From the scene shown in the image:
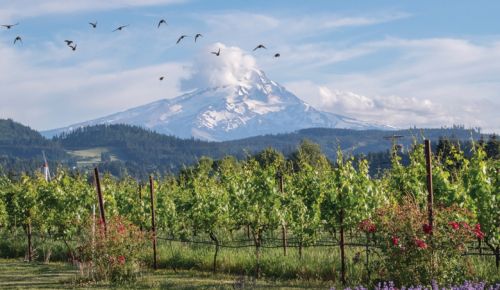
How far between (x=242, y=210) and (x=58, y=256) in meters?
9.55

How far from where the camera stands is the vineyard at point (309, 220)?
460 inches

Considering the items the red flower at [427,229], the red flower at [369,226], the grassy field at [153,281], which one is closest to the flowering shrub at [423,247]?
the red flower at [427,229]

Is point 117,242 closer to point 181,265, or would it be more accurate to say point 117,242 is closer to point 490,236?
point 181,265

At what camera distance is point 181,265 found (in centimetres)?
1984

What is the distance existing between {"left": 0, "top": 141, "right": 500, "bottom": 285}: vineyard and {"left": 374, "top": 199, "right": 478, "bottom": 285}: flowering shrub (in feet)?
0.06

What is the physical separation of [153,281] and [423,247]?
25.6ft

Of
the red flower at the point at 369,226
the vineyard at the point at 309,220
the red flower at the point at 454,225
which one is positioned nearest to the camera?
the red flower at the point at 454,225

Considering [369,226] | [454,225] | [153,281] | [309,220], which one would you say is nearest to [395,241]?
[454,225]

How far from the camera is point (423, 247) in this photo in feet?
36.1

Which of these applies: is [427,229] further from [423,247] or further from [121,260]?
[121,260]

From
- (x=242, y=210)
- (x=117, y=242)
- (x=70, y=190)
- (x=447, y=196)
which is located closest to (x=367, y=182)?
(x=447, y=196)

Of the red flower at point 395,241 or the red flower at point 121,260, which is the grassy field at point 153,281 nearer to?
the red flower at point 121,260

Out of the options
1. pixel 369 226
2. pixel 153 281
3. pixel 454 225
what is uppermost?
pixel 454 225

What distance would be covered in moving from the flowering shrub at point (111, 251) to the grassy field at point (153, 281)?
41 cm
